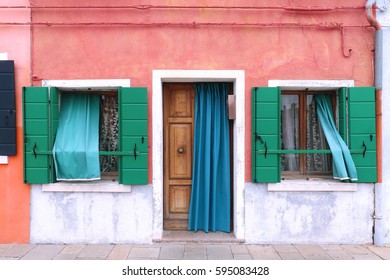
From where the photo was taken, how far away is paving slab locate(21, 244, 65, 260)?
188 inches

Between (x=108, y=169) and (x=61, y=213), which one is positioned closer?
(x=61, y=213)

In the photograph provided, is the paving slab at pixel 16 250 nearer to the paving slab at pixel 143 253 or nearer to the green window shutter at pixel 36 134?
the green window shutter at pixel 36 134

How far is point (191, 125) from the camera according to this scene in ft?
18.6

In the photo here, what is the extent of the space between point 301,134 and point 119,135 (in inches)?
111

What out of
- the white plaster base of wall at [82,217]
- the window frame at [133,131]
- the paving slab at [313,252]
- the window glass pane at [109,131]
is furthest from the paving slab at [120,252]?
the paving slab at [313,252]

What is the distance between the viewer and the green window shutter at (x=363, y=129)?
17.0 ft

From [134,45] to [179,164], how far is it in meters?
1.96

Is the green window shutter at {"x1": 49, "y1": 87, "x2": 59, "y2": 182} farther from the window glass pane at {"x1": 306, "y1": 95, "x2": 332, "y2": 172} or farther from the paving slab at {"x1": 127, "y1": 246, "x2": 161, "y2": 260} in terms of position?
the window glass pane at {"x1": 306, "y1": 95, "x2": 332, "y2": 172}

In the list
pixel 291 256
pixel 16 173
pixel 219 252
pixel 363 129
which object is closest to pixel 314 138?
pixel 363 129

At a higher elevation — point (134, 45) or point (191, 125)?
point (134, 45)

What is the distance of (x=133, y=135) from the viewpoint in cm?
518
